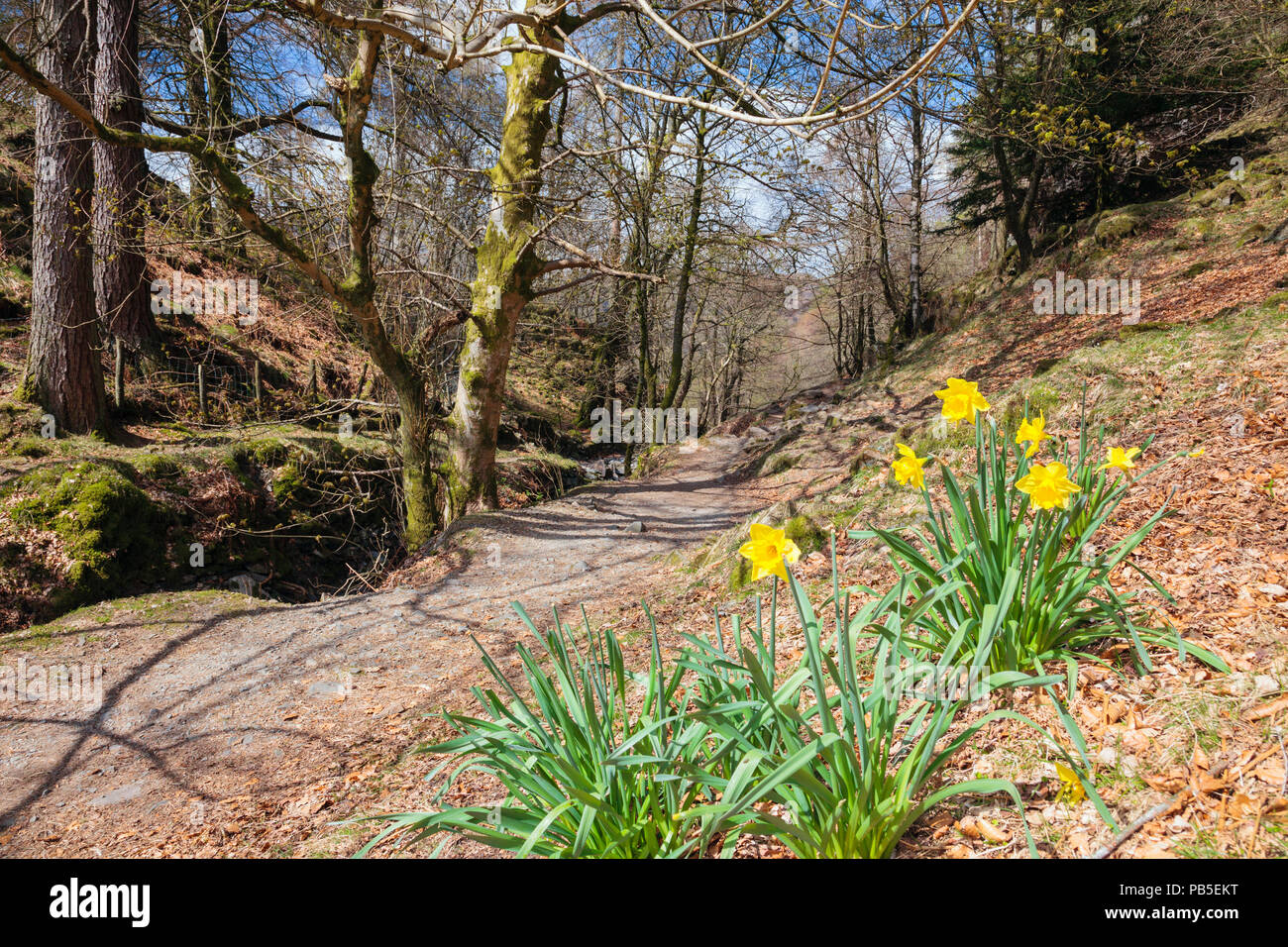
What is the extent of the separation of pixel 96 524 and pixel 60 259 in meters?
3.05

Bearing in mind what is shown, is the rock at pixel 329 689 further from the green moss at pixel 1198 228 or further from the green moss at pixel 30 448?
the green moss at pixel 1198 228

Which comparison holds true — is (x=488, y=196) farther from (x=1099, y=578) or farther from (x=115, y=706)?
(x=1099, y=578)

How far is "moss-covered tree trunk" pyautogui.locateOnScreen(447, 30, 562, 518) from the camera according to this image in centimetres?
714

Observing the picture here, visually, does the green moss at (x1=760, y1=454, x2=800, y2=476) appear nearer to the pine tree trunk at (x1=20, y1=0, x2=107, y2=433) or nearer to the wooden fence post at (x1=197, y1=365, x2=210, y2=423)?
the wooden fence post at (x1=197, y1=365, x2=210, y2=423)

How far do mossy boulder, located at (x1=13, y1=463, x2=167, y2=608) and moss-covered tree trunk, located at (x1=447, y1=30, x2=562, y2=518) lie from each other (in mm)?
2818

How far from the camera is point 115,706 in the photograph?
151 inches

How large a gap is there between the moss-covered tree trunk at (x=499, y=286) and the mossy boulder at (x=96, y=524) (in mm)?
2818

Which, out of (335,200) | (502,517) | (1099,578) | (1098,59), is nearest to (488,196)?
(335,200)

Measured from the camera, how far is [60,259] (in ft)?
21.5

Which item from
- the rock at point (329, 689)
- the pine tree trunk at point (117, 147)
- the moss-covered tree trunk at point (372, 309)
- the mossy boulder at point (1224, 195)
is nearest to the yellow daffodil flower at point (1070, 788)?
the rock at point (329, 689)

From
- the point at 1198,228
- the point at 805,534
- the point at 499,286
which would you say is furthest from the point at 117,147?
the point at 1198,228

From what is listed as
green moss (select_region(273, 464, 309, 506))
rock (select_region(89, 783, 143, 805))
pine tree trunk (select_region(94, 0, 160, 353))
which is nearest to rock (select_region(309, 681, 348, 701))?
rock (select_region(89, 783, 143, 805))

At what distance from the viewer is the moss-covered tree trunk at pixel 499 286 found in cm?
714

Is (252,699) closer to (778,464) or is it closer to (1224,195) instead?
(778,464)
